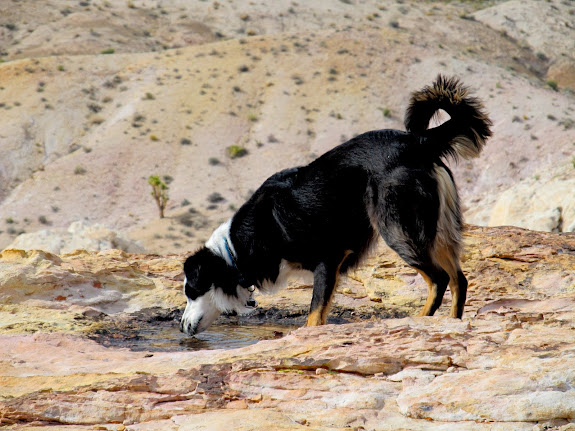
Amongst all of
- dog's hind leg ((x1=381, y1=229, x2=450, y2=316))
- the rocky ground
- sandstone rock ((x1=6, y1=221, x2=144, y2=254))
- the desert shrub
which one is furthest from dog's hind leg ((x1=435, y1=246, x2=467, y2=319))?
the desert shrub

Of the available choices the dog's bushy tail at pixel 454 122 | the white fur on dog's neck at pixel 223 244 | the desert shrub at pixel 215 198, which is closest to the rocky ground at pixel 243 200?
the desert shrub at pixel 215 198

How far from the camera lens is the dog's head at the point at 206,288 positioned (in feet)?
21.7

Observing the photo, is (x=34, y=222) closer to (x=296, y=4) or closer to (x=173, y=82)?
(x=173, y=82)

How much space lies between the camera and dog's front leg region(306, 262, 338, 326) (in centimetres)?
579

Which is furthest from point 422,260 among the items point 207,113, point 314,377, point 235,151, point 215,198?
point 207,113

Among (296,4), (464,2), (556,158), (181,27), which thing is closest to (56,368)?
(556,158)

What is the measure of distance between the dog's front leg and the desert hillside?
70.1 ft

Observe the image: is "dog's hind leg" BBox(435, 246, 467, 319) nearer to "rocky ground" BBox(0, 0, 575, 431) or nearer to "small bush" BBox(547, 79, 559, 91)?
"rocky ground" BBox(0, 0, 575, 431)

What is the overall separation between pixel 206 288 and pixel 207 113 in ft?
112

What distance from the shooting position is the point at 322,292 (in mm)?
5887

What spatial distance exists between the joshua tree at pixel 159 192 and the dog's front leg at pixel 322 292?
2723 centimetres

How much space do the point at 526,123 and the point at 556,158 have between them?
3883 millimetres

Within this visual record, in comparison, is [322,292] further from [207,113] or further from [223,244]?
[207,113]

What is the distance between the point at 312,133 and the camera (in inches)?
1528
